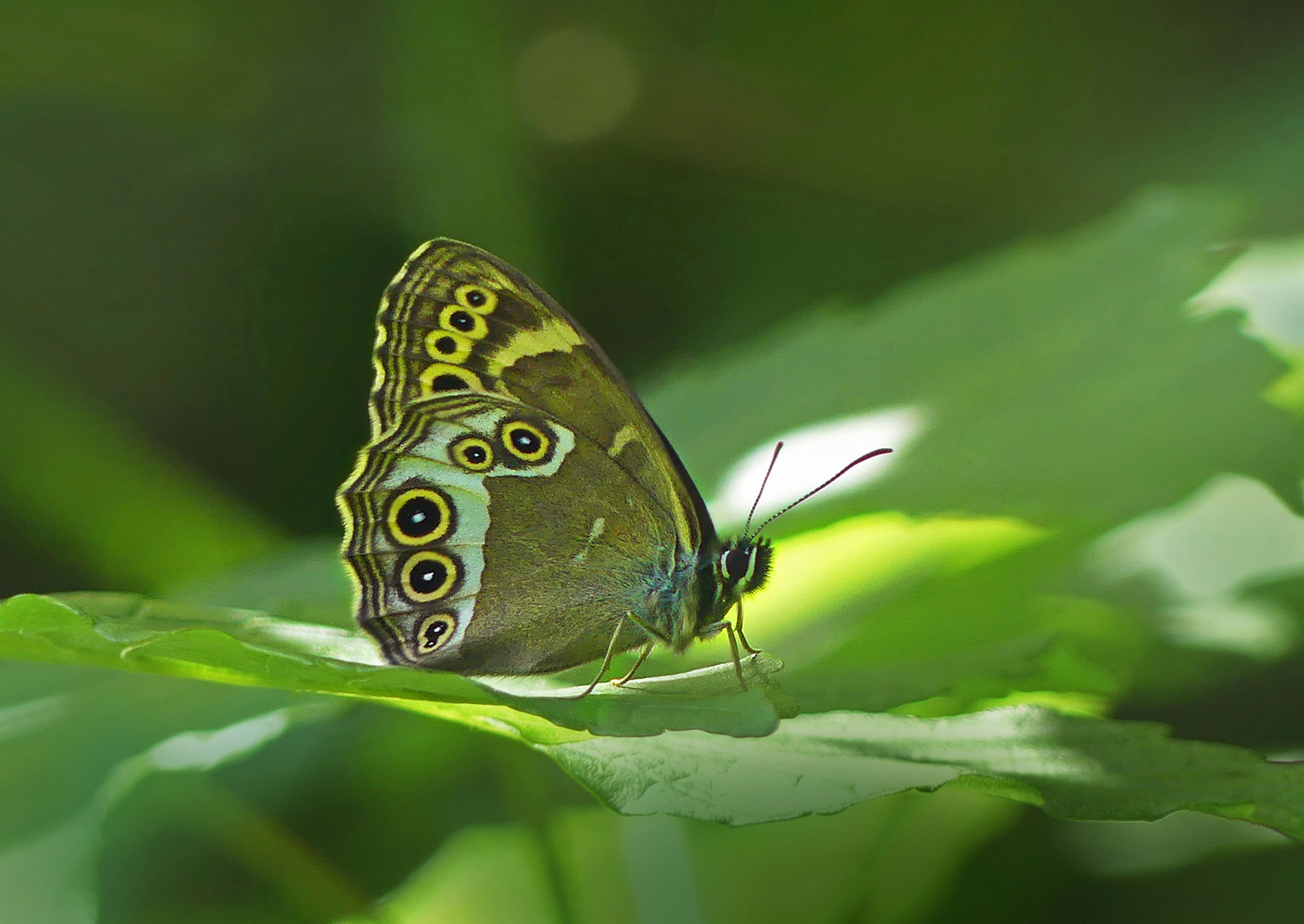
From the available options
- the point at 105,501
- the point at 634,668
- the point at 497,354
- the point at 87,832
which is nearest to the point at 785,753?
the point at 634,668

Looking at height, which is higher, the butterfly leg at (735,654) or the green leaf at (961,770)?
the butterfly leg at (735,654)

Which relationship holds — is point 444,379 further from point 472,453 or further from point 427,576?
point 427,576

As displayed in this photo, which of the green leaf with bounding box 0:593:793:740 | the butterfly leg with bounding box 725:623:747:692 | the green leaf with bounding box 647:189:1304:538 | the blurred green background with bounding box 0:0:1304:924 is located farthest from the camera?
the blurred green background with bounding box 0:0:1304:924

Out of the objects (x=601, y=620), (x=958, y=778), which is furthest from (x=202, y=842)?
(x=958, y=778)

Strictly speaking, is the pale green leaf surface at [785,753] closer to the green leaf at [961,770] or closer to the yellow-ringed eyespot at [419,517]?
→ the green leaf at [961,770]

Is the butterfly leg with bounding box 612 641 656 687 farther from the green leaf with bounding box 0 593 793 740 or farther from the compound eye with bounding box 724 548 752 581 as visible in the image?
the green leaf with bounding box 0 593 793 740

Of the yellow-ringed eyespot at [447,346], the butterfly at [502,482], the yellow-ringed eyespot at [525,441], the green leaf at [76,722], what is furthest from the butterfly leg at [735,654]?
the green leaf at [76,722]

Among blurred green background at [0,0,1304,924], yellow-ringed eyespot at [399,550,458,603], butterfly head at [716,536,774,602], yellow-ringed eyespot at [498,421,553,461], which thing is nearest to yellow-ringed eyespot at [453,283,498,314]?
yellow-ringed eyespot at [498,421,553,461]
